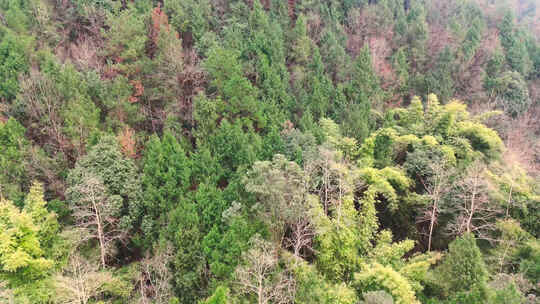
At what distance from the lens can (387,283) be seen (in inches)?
698

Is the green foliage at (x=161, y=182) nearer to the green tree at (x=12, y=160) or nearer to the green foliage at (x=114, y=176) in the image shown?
the green foliage at (x=114, y=176)

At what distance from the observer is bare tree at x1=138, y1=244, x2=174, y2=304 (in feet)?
59.2

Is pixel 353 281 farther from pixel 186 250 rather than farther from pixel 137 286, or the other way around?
pixel 137 286

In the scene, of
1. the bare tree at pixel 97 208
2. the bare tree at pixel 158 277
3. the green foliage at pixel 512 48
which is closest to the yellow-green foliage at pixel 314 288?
the bare tree at pixel 158 277

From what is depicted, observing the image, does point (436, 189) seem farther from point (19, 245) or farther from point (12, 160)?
point (12, 160)

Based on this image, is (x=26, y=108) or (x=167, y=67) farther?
(x=167, y=67)

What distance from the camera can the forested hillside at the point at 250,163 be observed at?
18.6 metres

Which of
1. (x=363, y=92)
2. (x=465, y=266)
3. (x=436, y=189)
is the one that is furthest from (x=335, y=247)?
(x=363, y=92)

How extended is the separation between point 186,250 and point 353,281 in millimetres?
8874

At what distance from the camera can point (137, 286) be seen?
69.4 ft

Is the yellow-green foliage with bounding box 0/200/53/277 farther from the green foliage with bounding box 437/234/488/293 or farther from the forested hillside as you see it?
the green foliage with bounding box 437/234/488/293

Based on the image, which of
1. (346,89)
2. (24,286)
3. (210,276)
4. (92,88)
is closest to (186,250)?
(210,276)

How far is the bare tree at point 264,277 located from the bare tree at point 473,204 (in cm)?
977

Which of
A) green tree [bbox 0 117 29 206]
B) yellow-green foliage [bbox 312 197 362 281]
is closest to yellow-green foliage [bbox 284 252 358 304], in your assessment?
yellow-green foliage [bbox 312 197 362 281]
